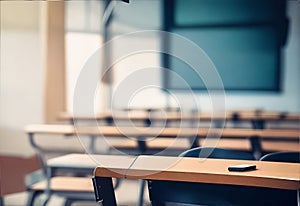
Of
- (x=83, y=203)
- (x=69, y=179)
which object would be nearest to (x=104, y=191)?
(x=69, y=179)

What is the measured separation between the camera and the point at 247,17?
20.4 ft

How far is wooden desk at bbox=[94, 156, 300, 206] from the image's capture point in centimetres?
153

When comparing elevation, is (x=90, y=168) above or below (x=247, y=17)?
below

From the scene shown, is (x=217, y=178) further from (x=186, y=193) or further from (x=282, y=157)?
(x=282, y=157)

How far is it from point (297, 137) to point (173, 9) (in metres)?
3.30

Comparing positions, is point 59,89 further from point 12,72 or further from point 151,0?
point 151,0

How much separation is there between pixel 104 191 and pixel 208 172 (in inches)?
18.2

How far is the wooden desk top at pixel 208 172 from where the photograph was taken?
152 cm

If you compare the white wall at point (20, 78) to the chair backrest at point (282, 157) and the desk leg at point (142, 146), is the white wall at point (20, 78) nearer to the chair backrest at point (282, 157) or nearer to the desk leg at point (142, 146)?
the desk leg at point (142, 146)

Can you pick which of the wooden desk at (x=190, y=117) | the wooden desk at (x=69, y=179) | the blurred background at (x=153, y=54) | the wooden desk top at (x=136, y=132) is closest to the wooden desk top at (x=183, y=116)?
the wooden desk at (x=190, y=117)

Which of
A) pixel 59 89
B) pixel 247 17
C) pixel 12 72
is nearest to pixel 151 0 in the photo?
pixel 247 17

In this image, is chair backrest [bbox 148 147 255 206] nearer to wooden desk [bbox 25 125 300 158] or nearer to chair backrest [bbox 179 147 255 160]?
chair backrest [bbox 179 147 255 160]

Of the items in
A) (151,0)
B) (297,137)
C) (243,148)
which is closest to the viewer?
(243,148)

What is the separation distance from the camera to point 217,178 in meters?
1.58
